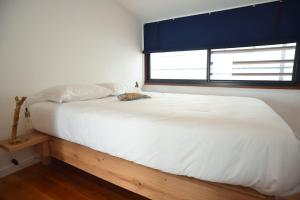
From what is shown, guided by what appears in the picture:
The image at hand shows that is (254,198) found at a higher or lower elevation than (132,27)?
lower

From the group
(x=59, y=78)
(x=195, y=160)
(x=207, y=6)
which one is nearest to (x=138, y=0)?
(x=207, y=6)

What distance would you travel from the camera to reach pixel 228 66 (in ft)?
10.2

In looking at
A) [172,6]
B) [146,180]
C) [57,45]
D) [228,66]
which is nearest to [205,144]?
[146,180]

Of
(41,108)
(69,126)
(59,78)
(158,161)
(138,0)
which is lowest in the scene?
(158,161)

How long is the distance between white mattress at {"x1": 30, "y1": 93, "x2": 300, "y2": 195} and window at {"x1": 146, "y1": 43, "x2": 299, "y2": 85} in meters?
1.96

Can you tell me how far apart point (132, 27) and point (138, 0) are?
21.9 inches

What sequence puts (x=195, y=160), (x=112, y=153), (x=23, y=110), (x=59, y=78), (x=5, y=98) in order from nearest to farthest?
(x=195, y=160), (x=112, y=153), (x=5, y=98), (x=23, y=110), (x=59, y=78)

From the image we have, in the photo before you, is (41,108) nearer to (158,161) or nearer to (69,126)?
(69,126)

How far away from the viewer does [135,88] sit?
3668mm

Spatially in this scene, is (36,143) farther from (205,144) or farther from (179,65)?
(179,65)

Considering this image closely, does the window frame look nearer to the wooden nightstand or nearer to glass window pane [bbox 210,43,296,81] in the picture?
glass window pane [bbox 210,43,296,81]

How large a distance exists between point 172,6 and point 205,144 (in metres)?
2.64

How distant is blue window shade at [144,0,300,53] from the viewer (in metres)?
2.51

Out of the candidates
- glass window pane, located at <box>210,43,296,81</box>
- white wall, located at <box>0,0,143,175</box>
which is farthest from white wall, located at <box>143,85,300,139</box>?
white wall, located at <box>0,0,143,175</box>
